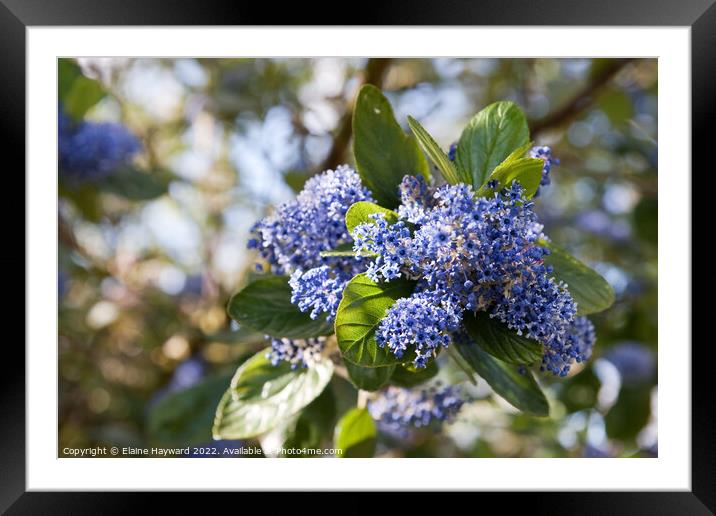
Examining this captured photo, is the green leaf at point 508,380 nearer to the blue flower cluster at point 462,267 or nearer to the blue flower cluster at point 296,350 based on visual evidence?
the blue flower cluster at point 462,267

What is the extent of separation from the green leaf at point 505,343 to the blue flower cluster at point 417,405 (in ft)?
1.78

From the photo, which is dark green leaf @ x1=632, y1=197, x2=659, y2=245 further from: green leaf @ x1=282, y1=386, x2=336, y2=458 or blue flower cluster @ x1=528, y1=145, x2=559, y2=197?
blue flower cluster @ x1=528, y1=145, x2=559, y2=197

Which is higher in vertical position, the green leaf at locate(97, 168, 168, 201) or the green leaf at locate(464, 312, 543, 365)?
the green leaf at locate(97, 168, 168, 201)

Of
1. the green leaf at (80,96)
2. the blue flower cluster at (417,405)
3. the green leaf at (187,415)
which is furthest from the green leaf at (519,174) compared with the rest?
the green leaf at (80,96)

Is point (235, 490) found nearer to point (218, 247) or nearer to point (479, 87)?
point (218, 247)

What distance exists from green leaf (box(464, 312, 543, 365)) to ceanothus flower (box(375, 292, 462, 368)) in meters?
0.11

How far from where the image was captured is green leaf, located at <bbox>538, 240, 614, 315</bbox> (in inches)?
58.0

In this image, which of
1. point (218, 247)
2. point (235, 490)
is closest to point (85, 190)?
point (218, 247)

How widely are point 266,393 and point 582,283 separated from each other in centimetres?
81

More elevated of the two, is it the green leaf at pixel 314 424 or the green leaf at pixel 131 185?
the green leaf at pixel 131 185

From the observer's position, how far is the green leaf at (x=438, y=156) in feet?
4.14

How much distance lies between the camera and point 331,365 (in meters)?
1.67

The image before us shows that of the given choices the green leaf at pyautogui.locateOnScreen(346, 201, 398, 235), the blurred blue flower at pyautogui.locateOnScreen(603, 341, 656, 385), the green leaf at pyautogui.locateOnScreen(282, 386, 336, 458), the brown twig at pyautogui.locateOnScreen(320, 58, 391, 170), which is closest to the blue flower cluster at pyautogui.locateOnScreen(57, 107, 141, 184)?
the brown twig at pyautogui.locateOnScreen(320, 58, 391, 170)
